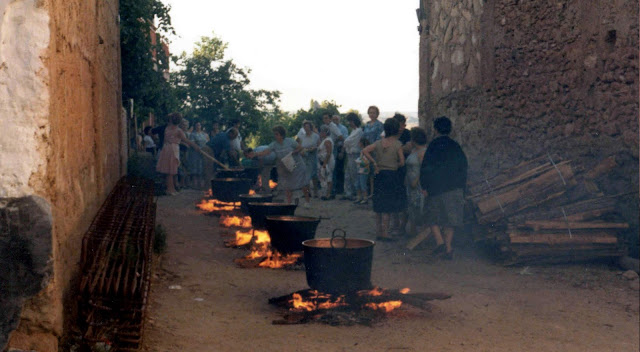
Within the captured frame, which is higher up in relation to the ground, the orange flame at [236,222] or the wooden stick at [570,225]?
the wooden stick at [570,225]

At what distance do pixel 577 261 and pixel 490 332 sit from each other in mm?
2805

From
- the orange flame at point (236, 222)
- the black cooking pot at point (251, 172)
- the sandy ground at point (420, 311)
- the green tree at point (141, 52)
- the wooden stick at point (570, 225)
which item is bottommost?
the sandy ground at point (420, 311)

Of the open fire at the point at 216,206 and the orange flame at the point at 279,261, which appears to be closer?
the orange flame at the point at 279,261

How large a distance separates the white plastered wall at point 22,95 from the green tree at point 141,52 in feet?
34.3

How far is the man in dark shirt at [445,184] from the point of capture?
870 cm

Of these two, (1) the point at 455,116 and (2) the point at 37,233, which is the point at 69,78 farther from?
(1) the point at 455,116

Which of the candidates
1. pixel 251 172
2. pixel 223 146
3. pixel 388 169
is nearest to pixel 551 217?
pixel 388 169

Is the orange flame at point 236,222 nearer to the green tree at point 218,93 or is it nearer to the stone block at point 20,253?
the stone block at point 20,253

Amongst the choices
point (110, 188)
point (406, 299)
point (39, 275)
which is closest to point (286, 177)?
point (110, 188)

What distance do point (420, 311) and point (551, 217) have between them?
2825mm

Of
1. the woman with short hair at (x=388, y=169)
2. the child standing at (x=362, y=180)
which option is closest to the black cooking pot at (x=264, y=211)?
the woman with short hair at (x=388, y=169)

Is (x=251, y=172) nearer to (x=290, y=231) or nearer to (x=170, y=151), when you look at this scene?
(x=170, y=151)

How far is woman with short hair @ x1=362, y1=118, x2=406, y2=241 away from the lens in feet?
31.5

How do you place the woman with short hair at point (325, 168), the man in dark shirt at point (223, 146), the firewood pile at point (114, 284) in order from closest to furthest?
the firewood pile at point (114, 284) < the woman with short hair at point (325, 168) < the man in dark shirt at point (223, 146)
